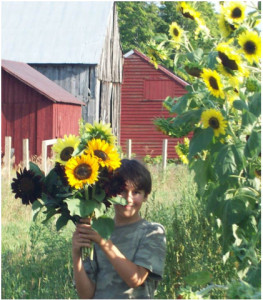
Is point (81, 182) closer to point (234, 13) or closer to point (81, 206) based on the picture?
point (81, 206)

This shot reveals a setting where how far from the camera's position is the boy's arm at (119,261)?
2.80 metres

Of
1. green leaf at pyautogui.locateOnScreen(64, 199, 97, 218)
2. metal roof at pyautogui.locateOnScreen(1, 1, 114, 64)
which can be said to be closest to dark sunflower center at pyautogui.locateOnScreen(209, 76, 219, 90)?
green leaf at pyautogui.locateOnScreen(64, 199, 97, 218)

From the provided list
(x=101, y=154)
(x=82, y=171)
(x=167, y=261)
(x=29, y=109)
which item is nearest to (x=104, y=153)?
(x=101, y=154)

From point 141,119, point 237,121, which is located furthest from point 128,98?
point 237,121

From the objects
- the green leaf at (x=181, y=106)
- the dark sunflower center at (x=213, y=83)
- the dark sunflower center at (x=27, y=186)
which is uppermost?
the dark sunflower center at (x=213, y=83)

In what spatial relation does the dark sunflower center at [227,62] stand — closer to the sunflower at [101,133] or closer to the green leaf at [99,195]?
the sunflower at [101,133]

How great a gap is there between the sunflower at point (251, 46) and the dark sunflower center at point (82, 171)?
1088mm

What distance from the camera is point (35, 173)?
2.80 m

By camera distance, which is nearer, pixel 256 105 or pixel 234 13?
pixel 256 105

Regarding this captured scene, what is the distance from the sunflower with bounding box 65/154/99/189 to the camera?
2617mm

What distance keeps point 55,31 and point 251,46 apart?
722 inches

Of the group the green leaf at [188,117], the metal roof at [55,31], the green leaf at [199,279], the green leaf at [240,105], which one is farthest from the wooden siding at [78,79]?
the green leaf at [199,279]

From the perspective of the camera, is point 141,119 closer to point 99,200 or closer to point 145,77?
point 145,77

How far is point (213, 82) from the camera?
322 cm
